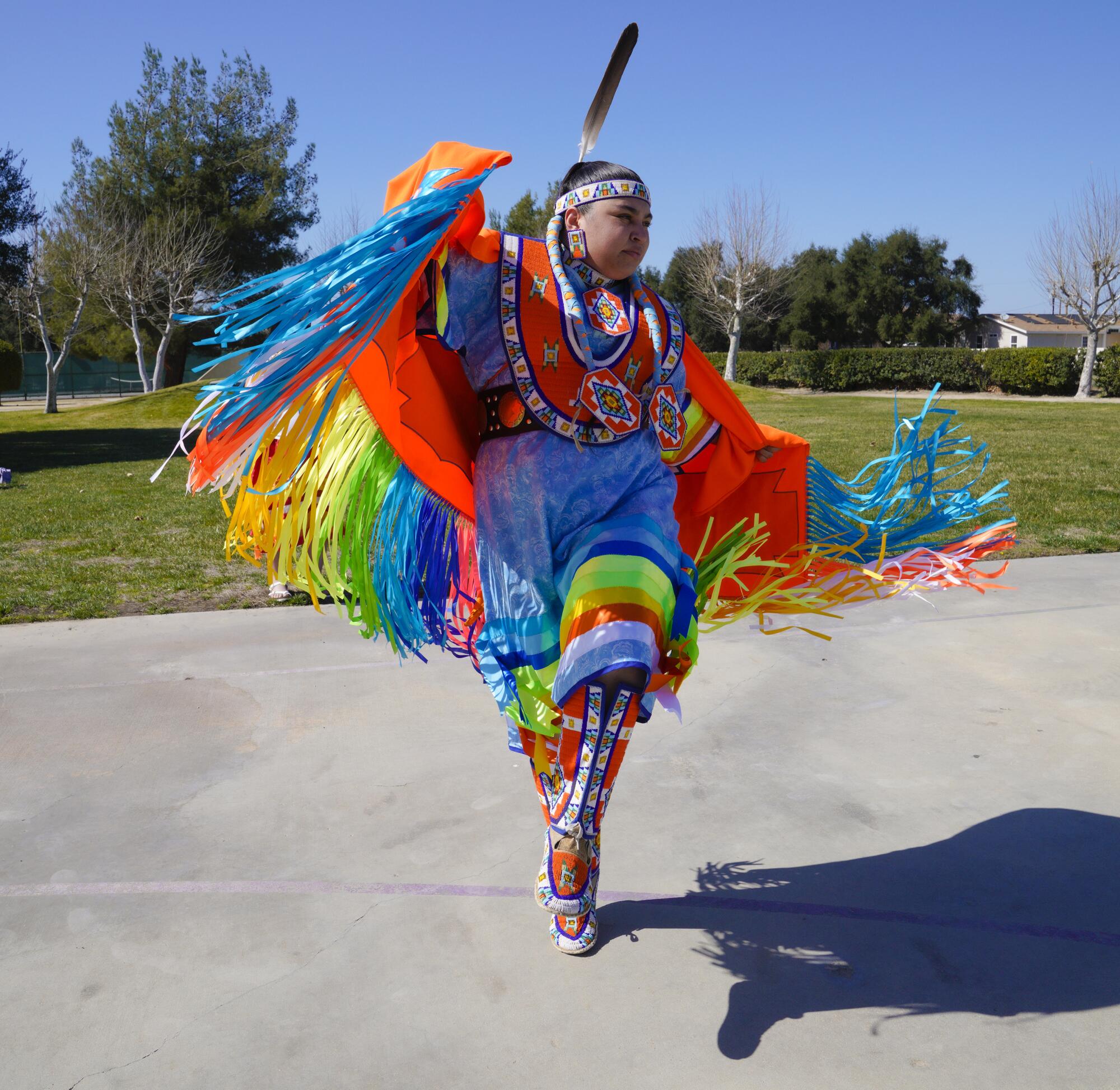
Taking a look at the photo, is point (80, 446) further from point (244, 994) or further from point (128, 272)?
point (244, 994)

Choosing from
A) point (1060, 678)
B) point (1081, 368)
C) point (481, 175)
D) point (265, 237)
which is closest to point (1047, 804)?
point (1060, 678)

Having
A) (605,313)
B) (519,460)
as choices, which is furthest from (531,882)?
(605,313)

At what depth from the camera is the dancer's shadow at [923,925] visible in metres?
2.19

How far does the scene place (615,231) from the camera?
2.44m

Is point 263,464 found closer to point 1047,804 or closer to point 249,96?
point 1047,804

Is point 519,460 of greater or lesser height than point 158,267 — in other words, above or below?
below

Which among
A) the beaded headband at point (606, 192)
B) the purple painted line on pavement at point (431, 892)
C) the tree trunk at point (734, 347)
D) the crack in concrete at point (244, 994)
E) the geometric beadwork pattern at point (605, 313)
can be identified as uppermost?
the tree trunk at point (734, 347)

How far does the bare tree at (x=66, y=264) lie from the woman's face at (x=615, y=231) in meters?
25.1

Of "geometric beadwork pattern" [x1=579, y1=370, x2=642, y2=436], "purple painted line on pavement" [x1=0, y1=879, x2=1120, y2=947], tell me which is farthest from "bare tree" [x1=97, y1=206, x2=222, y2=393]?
"geometric beadwork pattern" [x1=579, y1=370, x2=642, y2=436]

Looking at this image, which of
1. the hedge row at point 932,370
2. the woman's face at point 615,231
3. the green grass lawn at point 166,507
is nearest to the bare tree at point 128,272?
the green grass lawn at point 166,507

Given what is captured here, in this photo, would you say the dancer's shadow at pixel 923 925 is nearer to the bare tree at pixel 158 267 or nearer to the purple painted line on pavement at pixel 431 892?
the purple painted line on pavement at pixel 431 892

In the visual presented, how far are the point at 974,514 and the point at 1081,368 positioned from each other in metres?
26.9

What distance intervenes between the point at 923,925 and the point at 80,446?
17.0m

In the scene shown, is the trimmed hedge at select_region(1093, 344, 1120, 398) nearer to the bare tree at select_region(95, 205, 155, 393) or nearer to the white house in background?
the white house in background
